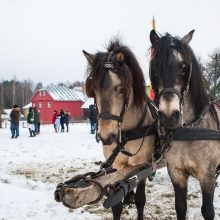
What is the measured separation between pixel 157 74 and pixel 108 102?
1.84 feet

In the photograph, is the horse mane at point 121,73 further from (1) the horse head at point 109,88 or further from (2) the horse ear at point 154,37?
(2) the horse ear at point 154,37

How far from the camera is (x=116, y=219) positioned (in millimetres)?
4402

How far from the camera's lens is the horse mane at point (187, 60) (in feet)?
10.8

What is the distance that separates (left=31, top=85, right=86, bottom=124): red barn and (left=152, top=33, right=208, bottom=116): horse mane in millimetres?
55818

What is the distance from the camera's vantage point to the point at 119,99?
11.2 feet

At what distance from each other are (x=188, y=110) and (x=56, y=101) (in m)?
58.1

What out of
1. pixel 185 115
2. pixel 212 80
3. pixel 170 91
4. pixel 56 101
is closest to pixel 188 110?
pixel 185 115

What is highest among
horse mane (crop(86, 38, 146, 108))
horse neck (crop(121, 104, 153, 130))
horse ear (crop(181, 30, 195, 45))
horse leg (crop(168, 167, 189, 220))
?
horse ear (crop(181, 30, 195, 45))

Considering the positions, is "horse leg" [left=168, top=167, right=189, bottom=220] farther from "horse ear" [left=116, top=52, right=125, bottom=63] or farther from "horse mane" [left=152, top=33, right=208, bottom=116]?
"horse ear" [left=116, top=52, right=125, bottom=63]

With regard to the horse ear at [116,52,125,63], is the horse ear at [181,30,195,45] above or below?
above

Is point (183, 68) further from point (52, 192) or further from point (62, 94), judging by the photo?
point (62, 94)

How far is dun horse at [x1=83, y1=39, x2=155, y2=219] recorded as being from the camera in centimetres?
324

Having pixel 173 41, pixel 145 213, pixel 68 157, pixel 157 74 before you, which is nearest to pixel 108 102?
pixel 157 74

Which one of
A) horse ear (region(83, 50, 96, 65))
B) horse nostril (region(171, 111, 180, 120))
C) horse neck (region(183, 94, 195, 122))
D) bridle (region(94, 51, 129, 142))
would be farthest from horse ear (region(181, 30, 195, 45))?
horse ear (region(83, 50, 96, 65))
